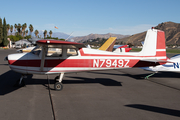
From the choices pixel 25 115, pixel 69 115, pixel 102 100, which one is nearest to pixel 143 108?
pixel 102 100

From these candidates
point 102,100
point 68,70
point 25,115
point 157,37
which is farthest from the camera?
Answer: point 157,37

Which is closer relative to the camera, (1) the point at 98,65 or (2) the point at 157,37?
(1) the point at 98,65

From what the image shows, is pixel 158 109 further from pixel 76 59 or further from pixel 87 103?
pixel 76 59

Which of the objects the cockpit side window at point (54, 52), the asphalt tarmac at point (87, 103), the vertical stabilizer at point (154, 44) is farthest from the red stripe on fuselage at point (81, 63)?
the asphalt tarmac at point (87, 103)

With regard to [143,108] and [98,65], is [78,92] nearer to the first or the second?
[98,65]

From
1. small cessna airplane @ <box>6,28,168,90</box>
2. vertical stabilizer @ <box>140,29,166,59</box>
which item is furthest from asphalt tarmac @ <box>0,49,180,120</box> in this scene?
vertical stabilizer @ <box>140,29,166,59</box>

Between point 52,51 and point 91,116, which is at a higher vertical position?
point 52,51

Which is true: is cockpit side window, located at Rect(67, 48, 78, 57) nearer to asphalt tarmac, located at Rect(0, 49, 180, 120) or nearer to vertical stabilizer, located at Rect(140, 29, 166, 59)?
asphalt tarmac, located at Rect(0, 49, 180, 120)

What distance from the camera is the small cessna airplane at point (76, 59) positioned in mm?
6891

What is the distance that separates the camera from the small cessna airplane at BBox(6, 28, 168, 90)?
6.89 m

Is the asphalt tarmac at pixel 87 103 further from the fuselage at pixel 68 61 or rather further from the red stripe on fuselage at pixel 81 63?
the red stripe on fuselage at pixel 81 63

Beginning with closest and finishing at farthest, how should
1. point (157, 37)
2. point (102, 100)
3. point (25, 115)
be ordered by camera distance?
1. point (25, 115)
2. point (102, 100)
3. point (157, 37)

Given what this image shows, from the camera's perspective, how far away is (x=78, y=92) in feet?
22.2

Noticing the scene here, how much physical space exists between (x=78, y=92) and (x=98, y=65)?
5.15 feet
